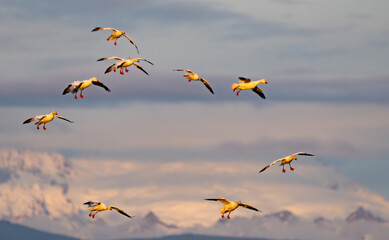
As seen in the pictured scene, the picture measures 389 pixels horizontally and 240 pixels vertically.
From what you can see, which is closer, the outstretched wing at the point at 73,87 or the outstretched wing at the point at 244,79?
the outstretched wing at the point at 73,87

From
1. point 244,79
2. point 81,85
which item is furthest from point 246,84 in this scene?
point 81,85

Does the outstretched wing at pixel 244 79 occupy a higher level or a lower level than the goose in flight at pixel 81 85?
higher

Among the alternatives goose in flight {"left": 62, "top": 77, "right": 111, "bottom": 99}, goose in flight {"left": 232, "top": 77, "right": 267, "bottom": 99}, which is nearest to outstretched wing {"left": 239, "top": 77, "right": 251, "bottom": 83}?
goose in flight {"left": 232, "top": 77, "right": 267, "bottom": 99}

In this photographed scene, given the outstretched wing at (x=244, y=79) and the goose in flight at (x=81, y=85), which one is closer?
the goose in flight at (x=81, y=85)

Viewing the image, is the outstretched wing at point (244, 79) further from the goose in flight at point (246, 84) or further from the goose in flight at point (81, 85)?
the goose in flight at point (81, 85)

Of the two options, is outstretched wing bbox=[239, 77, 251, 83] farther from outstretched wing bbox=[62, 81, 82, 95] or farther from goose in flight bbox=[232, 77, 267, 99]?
outstretched wing bbox=[62, 81, 82, 95]

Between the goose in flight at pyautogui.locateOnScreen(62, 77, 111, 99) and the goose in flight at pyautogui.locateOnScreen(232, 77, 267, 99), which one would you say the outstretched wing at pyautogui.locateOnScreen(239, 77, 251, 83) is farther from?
the goose in flight at pyautogui.locateOnScreen(62, 77, 111, 99)

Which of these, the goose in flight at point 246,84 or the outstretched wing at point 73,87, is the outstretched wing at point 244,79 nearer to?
the goose in flight at point 246,84

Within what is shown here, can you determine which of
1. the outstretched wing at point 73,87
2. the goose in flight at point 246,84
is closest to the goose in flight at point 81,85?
the outstretched wing at point 73,87

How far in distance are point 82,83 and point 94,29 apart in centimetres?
766

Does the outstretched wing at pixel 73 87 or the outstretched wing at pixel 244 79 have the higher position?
the outstretched wing at pixel 244 79

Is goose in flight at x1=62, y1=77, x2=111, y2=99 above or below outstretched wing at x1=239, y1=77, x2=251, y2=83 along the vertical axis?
below

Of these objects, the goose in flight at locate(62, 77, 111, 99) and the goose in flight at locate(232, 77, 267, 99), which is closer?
the goose in flight at locate(62, 77, 111, 99)

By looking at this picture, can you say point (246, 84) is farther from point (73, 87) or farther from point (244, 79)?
point (73, 87)
